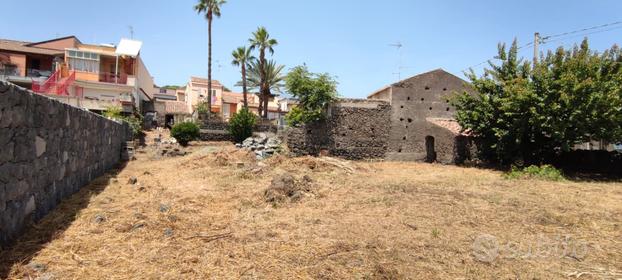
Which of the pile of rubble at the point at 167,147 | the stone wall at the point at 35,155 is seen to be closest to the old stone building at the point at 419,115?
the pile of rubble at the point at 167,147

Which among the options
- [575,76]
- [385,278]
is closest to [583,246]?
[385,278]

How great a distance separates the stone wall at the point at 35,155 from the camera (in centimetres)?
370

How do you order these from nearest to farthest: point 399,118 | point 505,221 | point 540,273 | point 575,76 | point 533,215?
point 540,273, point 505,221, point 533,215, point 575,76, point 399,118

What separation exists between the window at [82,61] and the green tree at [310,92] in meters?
17.4

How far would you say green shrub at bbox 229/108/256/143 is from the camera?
998 inches

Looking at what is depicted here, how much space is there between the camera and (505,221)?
20.7 feet

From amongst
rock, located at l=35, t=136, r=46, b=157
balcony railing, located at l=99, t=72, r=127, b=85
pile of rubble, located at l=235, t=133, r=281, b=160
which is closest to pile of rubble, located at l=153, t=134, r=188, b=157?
pile of rubble, located at l=235, t=133, r=281, b=160

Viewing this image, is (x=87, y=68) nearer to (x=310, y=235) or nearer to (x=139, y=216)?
(x=139, y=216)

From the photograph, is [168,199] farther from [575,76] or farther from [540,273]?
[575,76]

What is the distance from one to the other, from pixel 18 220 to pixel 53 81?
21.1 meters

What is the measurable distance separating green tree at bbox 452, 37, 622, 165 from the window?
2640 centimetres

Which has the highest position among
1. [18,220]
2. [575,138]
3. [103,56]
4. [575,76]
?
[103,56]

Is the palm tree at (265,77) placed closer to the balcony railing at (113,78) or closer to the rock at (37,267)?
the balcony railing at (113,78)

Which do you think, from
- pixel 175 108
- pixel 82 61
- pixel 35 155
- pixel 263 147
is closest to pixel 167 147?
pixel 263 147
